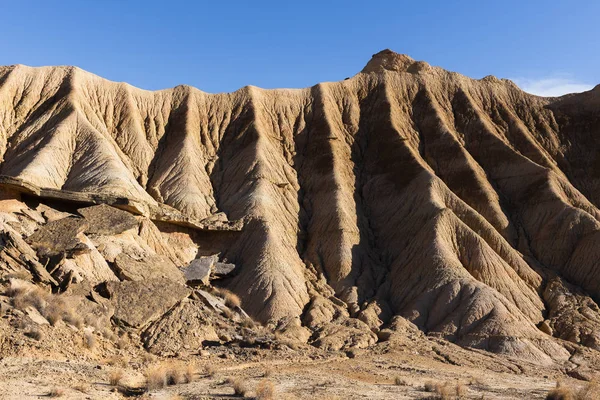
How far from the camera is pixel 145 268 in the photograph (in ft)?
99.9

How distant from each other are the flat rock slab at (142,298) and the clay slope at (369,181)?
660cm

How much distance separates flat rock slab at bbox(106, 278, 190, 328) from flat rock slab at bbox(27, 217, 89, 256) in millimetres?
2488

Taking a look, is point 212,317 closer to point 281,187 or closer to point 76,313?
point 76,313

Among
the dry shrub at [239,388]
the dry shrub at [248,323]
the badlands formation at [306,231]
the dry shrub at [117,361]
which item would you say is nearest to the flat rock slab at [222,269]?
the badlands formation at [306,231]

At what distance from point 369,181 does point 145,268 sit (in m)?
23.6

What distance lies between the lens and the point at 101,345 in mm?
22359

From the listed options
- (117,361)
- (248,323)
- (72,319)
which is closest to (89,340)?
(72,319)

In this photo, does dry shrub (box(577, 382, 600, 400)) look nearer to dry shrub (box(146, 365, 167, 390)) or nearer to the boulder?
dry shrub (box(146, 365, 167, 390))

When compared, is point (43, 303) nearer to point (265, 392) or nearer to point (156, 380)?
point (156, 380)

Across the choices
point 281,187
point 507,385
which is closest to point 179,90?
point 281,187

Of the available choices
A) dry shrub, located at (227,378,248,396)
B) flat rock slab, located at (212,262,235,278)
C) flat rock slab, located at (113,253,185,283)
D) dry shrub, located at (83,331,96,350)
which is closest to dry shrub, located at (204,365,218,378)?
dry shrub, located at (227,378,248,396)

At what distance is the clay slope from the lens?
35406 mm

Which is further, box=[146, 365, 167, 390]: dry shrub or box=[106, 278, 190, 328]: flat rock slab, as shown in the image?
box=[106, 278, 190, 328]: flat rock slab

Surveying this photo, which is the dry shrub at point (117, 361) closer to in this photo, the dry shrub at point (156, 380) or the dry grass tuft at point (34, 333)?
the dry grass tuft at point (34, 333)
